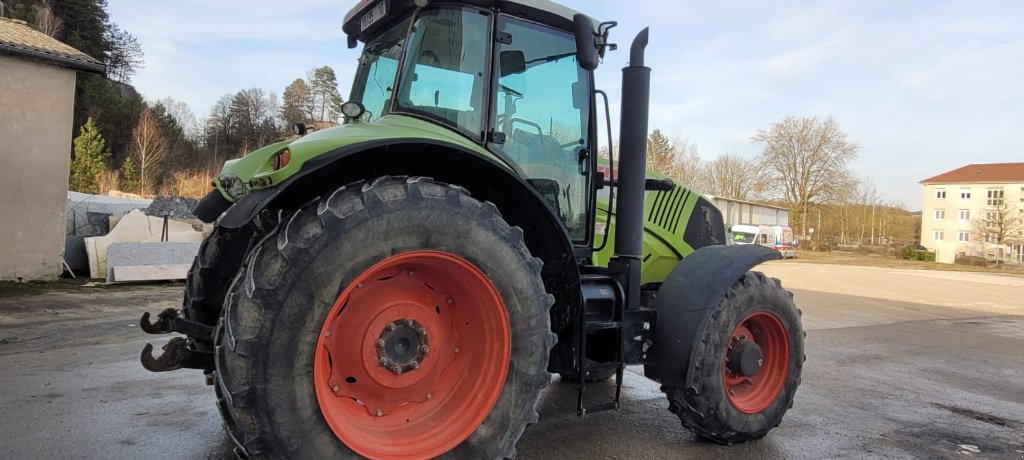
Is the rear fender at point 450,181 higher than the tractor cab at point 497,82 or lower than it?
lower

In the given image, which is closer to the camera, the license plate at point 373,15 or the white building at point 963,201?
the license plate at point 373,15

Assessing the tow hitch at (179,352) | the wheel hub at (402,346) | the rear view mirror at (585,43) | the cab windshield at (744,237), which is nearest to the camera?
the wheel hub at (402,346)

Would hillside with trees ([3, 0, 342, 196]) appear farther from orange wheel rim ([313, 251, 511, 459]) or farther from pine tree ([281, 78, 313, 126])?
orange wheel rim ([313, 251, 511, 459])

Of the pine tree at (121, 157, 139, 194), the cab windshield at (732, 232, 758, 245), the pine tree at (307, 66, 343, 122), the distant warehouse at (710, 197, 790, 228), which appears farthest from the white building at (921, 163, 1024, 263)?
the pine tree at (121, 157, 139, 194)

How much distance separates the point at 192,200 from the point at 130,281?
4.94m

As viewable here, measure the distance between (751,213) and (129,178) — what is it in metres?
41.0

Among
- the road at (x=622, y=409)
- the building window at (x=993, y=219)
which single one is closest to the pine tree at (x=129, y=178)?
the road at (x=622, y=409)

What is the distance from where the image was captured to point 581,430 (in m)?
4.18

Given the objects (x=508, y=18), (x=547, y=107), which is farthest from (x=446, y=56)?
(x=547, y=107)

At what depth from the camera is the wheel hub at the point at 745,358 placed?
3932mm

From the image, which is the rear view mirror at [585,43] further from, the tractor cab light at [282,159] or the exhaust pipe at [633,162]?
the tractor cab light at [282,159]

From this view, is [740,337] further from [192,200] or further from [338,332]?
[192,200]

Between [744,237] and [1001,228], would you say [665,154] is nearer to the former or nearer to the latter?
[744,237]

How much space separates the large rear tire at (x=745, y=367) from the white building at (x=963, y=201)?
63801 millimetres
